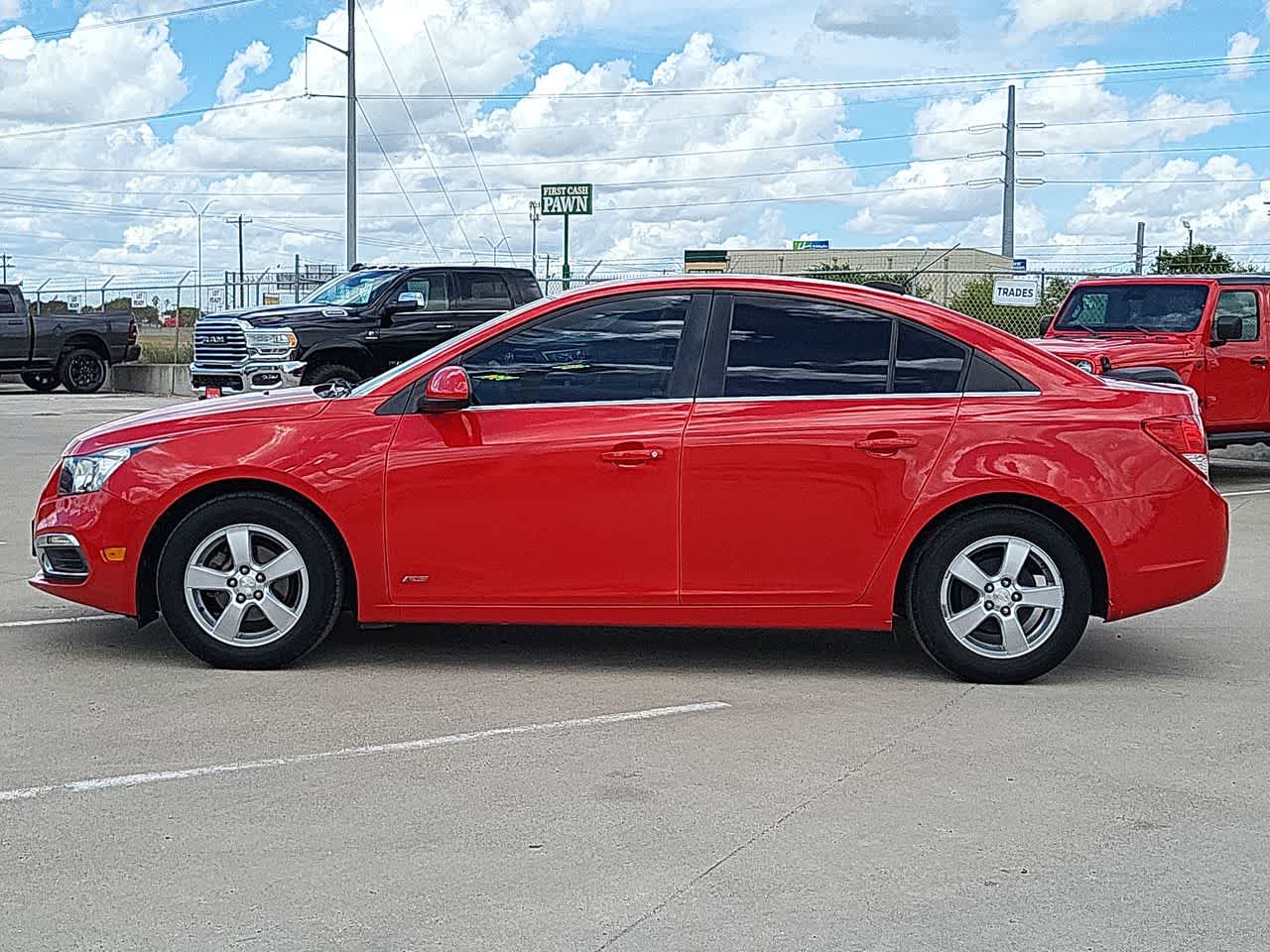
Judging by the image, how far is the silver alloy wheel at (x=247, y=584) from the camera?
6754 mm

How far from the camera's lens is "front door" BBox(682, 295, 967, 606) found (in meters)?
6.67

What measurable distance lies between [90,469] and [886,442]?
330 centimetres

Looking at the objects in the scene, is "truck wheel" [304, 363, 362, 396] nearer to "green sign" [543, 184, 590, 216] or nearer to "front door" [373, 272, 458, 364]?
"front door" [373, 272, 458, 364]

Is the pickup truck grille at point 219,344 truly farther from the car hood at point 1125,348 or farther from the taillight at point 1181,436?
the taillight at point 1181,436

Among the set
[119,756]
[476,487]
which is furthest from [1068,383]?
[119,756]

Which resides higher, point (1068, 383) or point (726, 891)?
point (1068, 383)

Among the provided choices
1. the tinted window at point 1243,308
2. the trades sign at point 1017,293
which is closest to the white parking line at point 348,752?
the tinted window at point 1243,308

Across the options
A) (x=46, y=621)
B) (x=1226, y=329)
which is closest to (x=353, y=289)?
(x=1226, y=329)

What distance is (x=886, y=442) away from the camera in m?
6.67

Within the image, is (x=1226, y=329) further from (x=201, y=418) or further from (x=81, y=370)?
(x=81, y=370)

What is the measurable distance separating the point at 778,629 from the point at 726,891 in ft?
12.0

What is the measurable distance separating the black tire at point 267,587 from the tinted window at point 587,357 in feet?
2.95

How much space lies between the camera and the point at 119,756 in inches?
219

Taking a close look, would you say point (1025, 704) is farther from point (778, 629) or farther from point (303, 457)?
point (303, 457)
